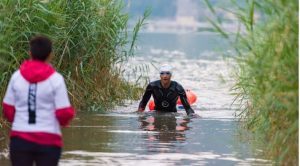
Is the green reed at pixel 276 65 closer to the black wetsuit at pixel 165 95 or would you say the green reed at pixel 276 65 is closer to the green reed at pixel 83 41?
the green reed at pixel 83 41

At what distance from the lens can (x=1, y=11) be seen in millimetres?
11797

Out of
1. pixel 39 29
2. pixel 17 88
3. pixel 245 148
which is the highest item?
pixel 39 29

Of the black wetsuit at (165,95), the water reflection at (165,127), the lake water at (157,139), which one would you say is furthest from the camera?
the black wetsuit at (165,95)

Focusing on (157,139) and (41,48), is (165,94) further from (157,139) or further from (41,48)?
(41,48)

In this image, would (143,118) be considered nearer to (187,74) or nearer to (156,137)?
(156,137)

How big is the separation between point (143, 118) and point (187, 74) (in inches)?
643

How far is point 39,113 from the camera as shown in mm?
6844

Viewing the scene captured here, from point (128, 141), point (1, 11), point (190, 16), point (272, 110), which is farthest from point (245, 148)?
point (190, 16)

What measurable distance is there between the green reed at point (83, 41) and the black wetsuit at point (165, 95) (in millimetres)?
776

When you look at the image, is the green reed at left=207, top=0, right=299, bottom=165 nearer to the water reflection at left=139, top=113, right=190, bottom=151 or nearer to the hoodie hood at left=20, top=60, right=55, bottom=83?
the water reflection at left=139, top=113, right=190, bottom=151

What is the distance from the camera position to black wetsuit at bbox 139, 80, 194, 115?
15.7 m

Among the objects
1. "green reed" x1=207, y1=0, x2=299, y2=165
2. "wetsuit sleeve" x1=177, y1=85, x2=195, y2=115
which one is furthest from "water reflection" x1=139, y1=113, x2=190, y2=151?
"green reed" x1=207, y1=0, x2=299, y2=165

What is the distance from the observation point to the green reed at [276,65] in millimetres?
8023

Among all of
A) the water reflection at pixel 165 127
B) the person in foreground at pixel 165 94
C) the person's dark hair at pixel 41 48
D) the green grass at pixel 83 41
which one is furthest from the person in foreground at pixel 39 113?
Answer: the person in foreground at pixel 165 94
